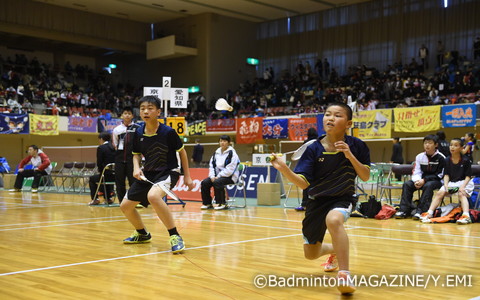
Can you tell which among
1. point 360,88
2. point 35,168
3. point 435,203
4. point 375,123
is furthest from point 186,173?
point 360,88

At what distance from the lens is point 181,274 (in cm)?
441

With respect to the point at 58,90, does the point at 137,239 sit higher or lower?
lower

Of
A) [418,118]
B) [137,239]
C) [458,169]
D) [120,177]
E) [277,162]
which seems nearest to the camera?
[277,162]

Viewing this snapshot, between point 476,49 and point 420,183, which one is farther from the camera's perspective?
point 476,49

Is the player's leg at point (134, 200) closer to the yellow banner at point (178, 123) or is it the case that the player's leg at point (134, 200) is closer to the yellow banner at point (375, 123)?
the yellow banner at point (178, 123)

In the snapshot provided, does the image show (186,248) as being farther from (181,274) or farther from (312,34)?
(312,34)

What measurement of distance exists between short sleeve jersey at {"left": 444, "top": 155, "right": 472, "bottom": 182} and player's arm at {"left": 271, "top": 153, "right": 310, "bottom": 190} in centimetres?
553

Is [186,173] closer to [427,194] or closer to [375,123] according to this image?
[427,194]

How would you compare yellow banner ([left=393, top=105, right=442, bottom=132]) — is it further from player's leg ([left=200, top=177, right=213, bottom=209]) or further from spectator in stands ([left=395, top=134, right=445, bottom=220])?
player's leg ([left=200, top=177, right=213, bottom=209])

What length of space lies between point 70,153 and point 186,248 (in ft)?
64.0

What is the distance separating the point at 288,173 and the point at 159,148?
101 inches

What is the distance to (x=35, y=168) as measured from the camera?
16203 millimetres

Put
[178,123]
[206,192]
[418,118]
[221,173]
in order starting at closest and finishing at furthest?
[178,123]
[221,173]
[206,192]
[418,118]

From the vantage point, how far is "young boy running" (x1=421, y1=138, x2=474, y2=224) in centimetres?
849
